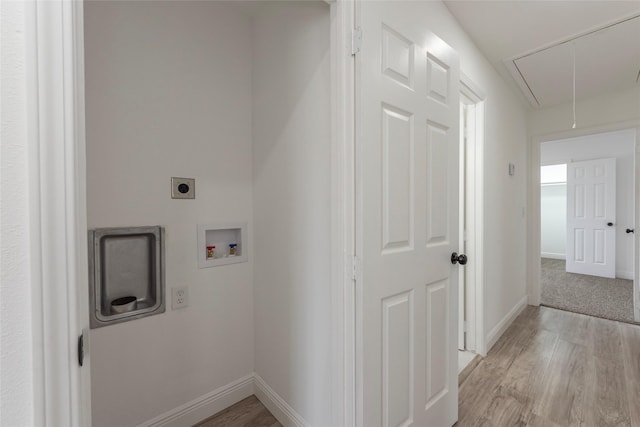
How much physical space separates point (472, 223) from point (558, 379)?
1.23 meters

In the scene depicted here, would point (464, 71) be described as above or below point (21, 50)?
above

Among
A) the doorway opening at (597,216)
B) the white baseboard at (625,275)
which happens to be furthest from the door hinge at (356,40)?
the white baseboard at (625,275)

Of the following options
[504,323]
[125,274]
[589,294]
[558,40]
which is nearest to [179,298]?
[125,274]

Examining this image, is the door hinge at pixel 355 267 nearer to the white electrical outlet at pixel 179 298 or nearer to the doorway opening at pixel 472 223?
the white electrical outlet at pixel 179 298

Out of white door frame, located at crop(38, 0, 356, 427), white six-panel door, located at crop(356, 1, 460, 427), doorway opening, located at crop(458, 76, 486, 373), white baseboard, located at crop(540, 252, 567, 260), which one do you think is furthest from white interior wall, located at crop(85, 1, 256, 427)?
white baseboard, located at crop(540, 252, 567, 260)

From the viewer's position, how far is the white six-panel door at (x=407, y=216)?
3.67ft

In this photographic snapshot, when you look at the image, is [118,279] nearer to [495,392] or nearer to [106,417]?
[106,417]

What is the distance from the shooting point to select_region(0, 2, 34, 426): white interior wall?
516 millimetres

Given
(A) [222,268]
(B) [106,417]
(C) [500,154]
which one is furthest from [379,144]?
(C) [500,154]

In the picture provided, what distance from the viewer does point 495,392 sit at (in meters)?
1.87

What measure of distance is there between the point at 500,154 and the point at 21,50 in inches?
120

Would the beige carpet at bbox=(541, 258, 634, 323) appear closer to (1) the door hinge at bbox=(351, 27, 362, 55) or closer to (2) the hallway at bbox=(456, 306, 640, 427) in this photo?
(2) the hallway at bbox=(456, 306, 640, 427)

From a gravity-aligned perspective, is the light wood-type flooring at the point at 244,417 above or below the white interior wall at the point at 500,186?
below

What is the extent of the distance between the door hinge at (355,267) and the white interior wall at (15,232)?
896 millimetres
